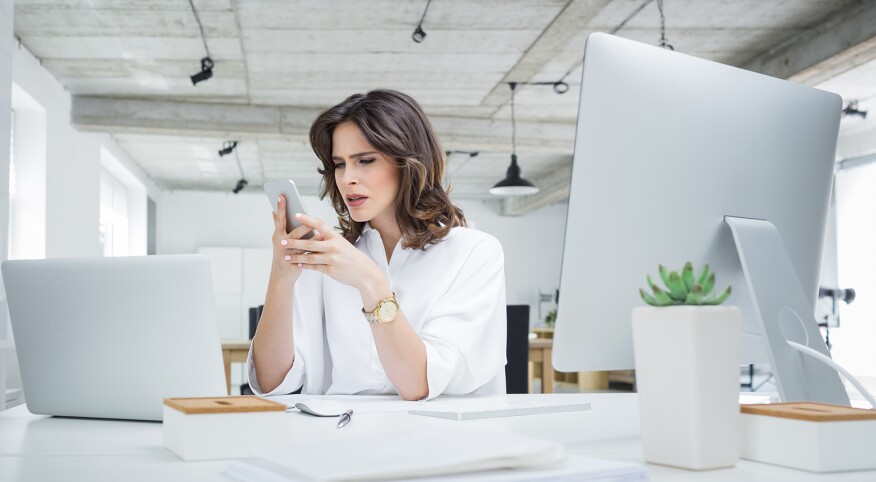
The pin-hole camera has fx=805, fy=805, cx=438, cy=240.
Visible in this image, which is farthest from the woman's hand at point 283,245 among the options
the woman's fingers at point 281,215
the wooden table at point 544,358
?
the wooden table at point 544,358

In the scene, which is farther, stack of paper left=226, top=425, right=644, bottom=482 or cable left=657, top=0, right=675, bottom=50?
cable left=657, top=0, right=675, bottom=50

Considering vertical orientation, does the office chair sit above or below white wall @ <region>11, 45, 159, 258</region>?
below

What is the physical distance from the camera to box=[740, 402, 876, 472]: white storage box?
804mm

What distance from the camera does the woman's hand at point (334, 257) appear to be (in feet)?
4.61

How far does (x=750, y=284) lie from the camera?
43.8 inches

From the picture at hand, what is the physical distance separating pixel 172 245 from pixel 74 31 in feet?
25.1

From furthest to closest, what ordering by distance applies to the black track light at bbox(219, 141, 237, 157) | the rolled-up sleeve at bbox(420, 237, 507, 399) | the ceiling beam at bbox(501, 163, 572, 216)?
the ceiling beam at bbox(501, 163, 572, 216)
the black track light at bbox(219, 141, 237, 157)
the rolled-up sleeve at bbox(420, 237, 507, 399)

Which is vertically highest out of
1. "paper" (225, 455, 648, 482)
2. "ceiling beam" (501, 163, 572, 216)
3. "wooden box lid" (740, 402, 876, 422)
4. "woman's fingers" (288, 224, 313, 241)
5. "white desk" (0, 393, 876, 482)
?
"ceiling beam" (501, 163, 572, 216)

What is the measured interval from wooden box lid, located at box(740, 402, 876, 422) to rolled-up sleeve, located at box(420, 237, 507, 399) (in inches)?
28.2

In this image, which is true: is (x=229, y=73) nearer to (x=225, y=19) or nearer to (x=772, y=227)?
(x=225, y=19)

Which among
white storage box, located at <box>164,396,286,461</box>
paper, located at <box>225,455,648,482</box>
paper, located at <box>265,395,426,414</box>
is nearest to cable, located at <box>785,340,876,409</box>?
paper, located at <box>225,455,648,482</box>

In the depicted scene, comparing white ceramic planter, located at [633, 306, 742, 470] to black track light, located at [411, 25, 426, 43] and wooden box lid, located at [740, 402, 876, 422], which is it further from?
black track light, located at [411, 25, 426, 43]

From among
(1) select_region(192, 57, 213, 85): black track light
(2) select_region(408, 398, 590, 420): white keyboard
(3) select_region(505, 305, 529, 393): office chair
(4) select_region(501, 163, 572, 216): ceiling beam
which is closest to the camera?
(2) select_region(408, 398, 590, 420): white keyboard

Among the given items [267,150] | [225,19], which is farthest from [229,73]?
[267,150]
